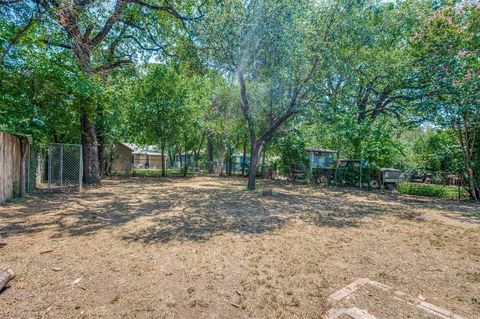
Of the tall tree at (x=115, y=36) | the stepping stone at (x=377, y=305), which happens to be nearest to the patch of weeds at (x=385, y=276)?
the stepping stone at (x=377, y=305)

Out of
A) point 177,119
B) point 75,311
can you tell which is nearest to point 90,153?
point 177,119

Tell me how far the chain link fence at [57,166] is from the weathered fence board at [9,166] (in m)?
0.83

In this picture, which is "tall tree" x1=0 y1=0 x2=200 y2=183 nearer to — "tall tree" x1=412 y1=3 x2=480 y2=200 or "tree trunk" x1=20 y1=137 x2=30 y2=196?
"tree trunk" x1=20 y1=137 x2=30 y2=196

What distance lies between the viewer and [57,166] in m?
10.2

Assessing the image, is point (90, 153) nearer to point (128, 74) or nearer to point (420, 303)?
point (128, 74)

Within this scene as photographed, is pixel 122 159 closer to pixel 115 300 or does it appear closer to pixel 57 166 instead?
pixel 57 166

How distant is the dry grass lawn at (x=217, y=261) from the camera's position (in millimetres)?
2201

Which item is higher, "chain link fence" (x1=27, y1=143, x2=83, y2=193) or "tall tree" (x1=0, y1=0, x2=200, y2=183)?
"tall tree" (x1=0, y1=0, x2=200, y2=183)

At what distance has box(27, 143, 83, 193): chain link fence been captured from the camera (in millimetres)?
7781

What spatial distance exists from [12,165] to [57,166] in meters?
4.21

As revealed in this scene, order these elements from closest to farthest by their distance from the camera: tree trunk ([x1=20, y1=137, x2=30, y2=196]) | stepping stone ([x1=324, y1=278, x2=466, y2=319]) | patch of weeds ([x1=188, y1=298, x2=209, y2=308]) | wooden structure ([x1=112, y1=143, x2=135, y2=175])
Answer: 1. stepping stone ([x1=324, y1=278, x2=466, y2=319])
2. patch of weeds ([x1=188, y1=298, x2=209, y2=308])
3. tree trunk ([x1=20, y1=137, x2=30, y2=196])
4. wooden structure ([x1=112, y1=143, x2=135, y2=175])

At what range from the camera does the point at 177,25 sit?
1114cm

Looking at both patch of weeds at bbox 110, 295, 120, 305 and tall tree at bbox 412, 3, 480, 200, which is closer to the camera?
patch of weeds at bbox 110, 295, 120, 305

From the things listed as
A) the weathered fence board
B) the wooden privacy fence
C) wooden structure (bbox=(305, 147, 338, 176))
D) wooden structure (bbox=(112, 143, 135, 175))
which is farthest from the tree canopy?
wooden structure (bbox=(112, 143, 135, 175))
